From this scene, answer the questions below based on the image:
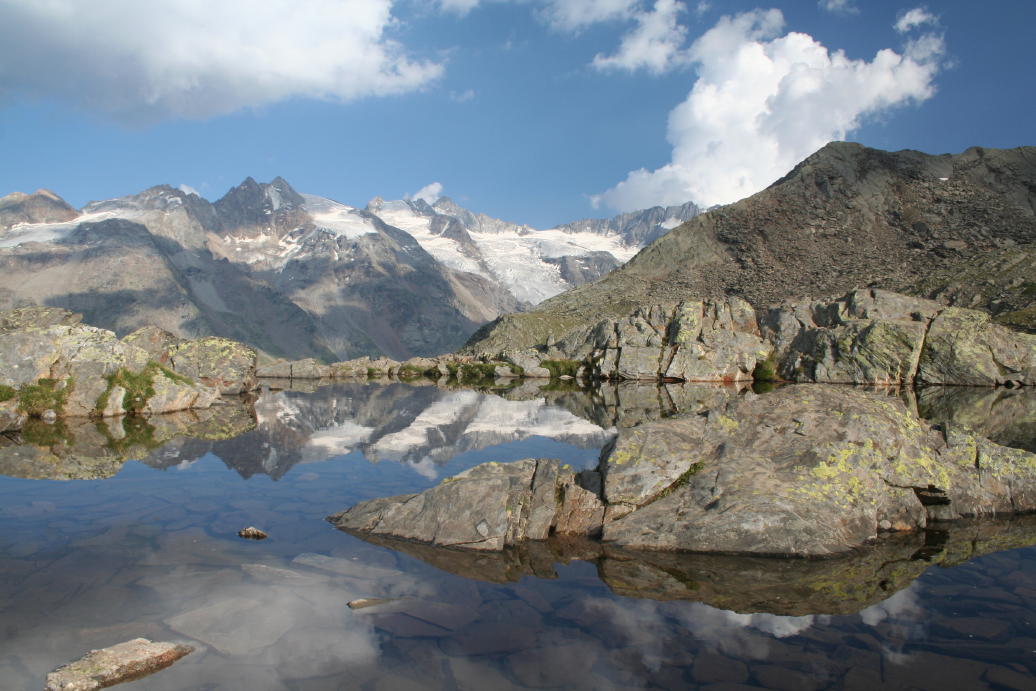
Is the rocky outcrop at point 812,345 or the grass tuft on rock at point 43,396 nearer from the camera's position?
the grass tuft on rock at point 43,396

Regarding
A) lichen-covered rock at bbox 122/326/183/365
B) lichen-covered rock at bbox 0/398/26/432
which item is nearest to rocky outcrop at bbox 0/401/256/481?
lichen-covered rock at bbox 0/398/26/432

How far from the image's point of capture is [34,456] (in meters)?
22.3

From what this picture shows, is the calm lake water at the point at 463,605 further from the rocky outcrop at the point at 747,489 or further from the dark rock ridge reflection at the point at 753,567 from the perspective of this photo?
the rocky outcrop at the point at 747,489

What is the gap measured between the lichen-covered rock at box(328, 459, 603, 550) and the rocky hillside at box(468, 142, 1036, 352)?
127 metres

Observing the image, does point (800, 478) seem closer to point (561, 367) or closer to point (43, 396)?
point (43, 396)

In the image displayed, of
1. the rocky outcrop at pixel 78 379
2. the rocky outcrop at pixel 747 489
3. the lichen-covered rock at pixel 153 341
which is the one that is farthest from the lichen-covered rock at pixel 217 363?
the rocky outcrop at pixel 747 489

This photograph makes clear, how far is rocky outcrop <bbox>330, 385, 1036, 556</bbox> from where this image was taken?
498 inches

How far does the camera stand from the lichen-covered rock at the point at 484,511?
13.0m

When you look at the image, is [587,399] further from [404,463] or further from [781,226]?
[781,226]

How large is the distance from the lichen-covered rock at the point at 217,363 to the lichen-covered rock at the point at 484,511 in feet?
152

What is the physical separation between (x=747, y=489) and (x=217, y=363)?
182 feet

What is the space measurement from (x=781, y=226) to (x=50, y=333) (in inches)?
7725

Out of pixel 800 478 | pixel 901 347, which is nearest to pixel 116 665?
pixel 800 478

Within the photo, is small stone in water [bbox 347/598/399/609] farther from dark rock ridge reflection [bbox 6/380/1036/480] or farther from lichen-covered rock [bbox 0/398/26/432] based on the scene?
lichen-covered rock [bbox 0/398/26/432]
